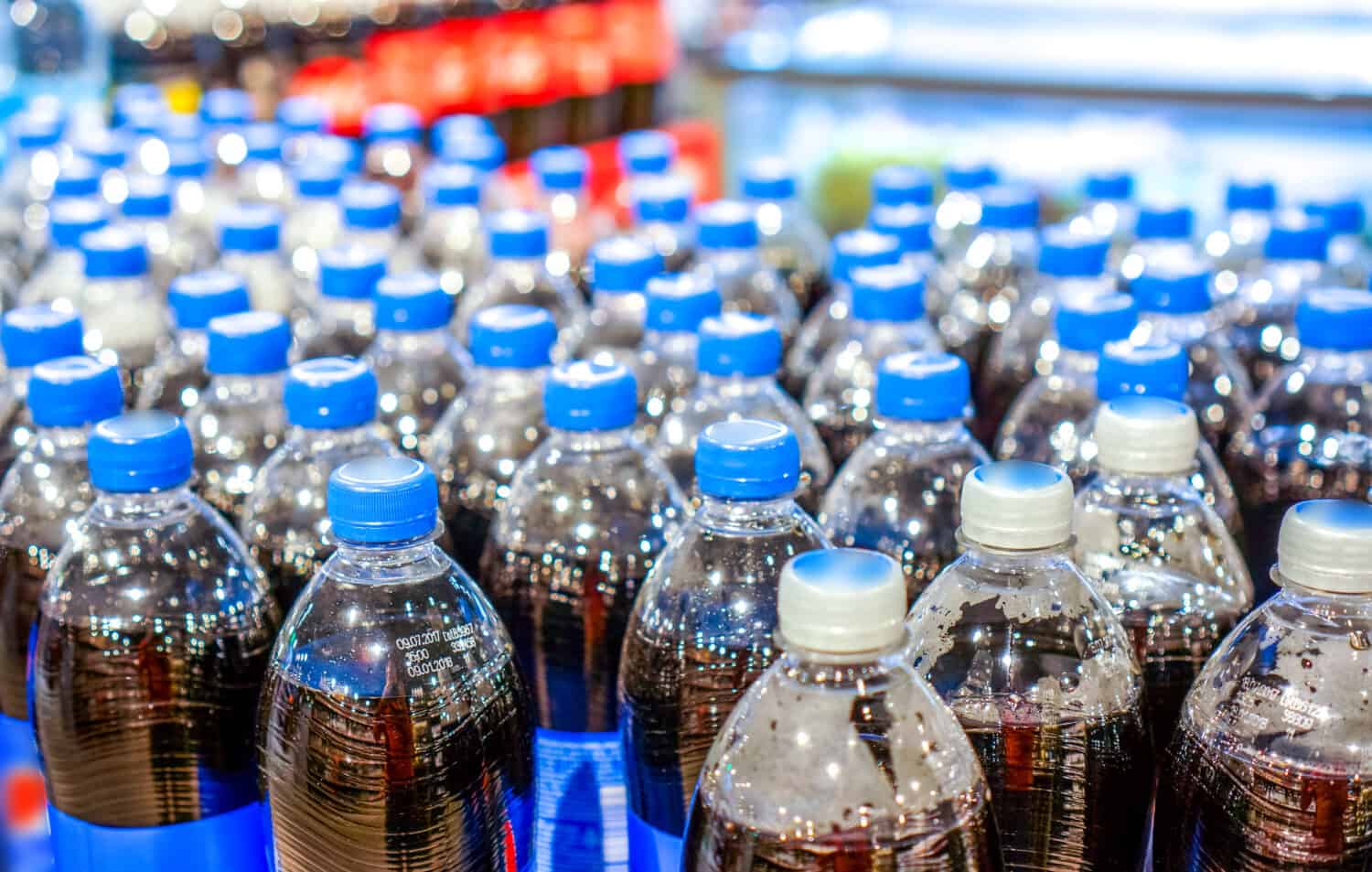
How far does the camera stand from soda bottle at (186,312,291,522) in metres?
1.49

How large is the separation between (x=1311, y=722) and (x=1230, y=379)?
0.81m

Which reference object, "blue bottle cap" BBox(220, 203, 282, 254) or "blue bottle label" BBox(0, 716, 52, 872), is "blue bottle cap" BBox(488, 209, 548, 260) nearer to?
"blue bottle cap" BBox(220, 203, 282, 254)

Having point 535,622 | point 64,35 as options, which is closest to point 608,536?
point 535,622

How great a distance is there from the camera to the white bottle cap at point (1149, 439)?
1.16 meters

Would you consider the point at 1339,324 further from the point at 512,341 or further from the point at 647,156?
the point at 647,156

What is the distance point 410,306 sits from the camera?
1.62m

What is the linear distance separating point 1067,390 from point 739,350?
394 mm

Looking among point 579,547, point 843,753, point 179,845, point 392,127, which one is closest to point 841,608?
point 843,753

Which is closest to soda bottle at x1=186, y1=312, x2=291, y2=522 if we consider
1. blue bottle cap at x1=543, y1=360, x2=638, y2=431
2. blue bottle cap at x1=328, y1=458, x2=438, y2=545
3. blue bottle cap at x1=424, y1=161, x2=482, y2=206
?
blue bottle cap at x1=543, y1=360, x2=638, y2=431

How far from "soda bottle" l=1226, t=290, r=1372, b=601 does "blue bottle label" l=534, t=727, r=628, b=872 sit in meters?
0.67

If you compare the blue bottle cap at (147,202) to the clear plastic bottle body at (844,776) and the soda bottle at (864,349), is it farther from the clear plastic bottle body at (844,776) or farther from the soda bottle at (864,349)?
the clear plastic bottle body at (844,776)

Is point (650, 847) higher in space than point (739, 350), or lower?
lower

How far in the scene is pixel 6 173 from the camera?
260cm

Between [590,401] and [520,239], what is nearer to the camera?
[590,401]
